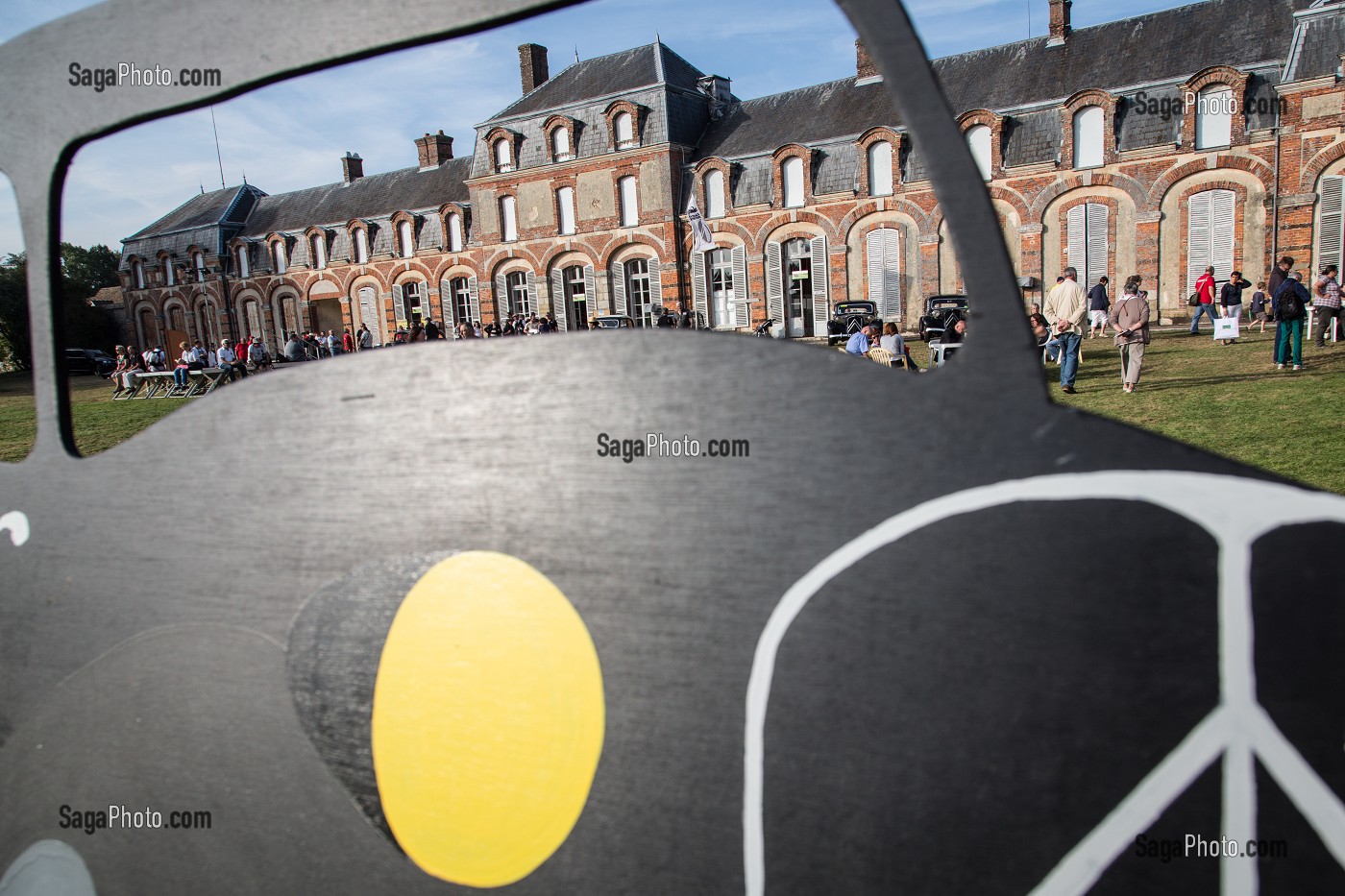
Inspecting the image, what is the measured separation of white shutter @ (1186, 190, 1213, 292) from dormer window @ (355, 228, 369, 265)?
3035 centimetres

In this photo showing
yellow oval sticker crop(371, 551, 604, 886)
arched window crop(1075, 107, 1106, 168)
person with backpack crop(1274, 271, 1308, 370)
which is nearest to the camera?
yellow oval sticker crop(371, 551, 604, 886)

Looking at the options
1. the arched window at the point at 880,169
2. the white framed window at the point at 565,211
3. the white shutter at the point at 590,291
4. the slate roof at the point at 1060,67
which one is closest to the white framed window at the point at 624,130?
the slate roof at the point at 1060,67

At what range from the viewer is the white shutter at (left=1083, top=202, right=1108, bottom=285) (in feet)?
78.3

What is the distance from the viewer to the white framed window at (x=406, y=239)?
34.2 metres

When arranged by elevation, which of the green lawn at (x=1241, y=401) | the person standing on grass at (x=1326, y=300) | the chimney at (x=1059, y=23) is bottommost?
the green lawn at (x=1241, y=401)

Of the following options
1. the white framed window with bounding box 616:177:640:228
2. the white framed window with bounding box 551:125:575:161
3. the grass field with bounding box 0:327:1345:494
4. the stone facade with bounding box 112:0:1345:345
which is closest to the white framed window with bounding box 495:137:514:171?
the stone facade with bounding box 112:0:1345:345

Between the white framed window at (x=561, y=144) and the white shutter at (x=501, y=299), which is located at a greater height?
the white framed window at (x=561, y=144)

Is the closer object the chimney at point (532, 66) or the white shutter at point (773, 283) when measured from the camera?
the white shutter at point (773, 283)

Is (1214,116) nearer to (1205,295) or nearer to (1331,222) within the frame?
(1331,222)

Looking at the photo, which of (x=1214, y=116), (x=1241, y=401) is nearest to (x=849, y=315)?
(x=1214, y=116)

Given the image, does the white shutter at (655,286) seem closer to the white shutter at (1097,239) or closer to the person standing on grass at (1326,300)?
the white shutter at (1097,239)

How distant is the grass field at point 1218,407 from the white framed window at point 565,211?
17.0m

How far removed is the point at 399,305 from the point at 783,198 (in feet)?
57.2

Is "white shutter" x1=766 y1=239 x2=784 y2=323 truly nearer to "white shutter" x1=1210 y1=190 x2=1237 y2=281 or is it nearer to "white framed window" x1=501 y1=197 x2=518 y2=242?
"white framed window" x1=501 y1=197 x2=518 y2=242
